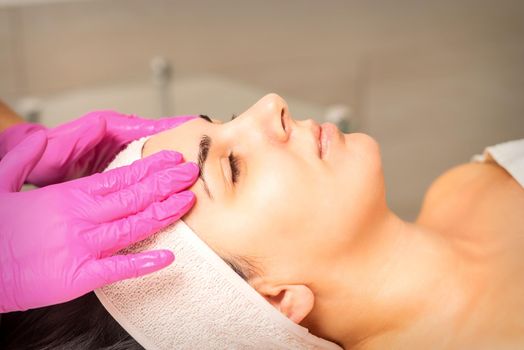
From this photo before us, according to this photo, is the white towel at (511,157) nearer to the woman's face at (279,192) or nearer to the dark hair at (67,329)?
the woman's face at (279,192)

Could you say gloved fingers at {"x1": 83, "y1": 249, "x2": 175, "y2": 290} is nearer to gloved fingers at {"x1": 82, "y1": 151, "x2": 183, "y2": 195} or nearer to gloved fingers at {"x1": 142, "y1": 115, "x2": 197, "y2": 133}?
gloved fingers at {"x1": 82, "y1": 151, "x2": 183, "y2": 195}

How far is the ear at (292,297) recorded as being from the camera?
3.37ft

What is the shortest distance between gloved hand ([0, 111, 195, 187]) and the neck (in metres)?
0.49

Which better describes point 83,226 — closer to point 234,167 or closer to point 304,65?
point 234,167

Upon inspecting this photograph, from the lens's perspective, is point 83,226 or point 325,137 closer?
point 83,226

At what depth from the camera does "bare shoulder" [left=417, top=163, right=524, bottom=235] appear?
1.24m

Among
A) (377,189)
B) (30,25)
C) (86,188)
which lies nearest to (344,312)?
(377,189)

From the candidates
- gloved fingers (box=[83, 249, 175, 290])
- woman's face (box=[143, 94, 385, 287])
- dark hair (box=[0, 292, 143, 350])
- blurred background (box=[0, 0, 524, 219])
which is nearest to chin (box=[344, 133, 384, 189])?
woman's face (box=[143, 94, 385, 287])

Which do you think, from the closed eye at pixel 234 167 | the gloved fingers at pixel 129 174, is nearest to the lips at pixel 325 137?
the closed eye at pixel 234 167

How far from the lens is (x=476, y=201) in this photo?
52.2 inches

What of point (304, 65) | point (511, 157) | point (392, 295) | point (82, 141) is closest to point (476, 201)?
point (511, 157)

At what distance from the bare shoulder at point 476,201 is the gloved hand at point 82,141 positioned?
2.10ft

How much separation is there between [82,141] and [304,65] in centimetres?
113

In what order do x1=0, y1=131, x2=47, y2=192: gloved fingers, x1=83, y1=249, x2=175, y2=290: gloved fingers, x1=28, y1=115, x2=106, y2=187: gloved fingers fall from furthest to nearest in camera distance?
x1=28, y1=115, x2=106, y2=187: gloved fingers < x1=0, y1=131, x2=47, y2=192: gloved fingers < x1=83, y1=249, x2=175, y2=290: gloved fingers
